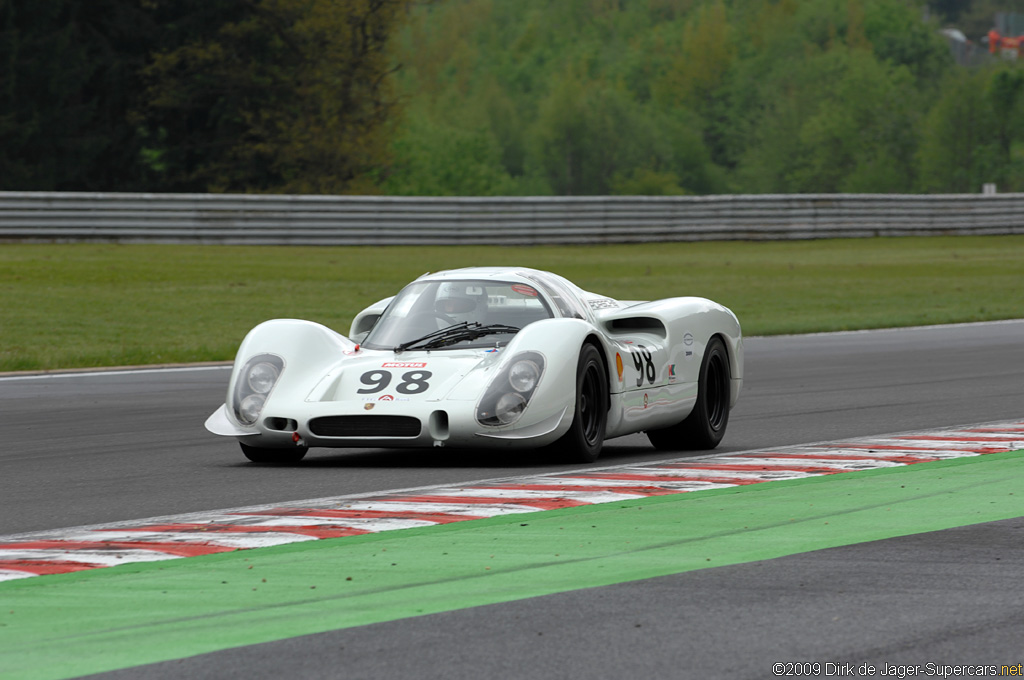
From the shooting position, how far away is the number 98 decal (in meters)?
9.30

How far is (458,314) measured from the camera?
33.7ft

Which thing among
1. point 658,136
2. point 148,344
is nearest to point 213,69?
point 148,344

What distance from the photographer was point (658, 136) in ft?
406

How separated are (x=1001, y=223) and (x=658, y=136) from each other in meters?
85.3

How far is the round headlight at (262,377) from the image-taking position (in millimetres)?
9547

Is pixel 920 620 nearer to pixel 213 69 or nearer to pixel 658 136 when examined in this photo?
pixel 213 69

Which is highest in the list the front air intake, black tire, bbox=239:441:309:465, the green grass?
the front air intake

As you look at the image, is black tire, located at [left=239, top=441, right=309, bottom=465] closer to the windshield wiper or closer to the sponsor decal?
the windshield wiper

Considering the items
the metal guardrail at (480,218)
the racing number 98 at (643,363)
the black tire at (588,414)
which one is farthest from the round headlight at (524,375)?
the metal guardrail at (480,218)

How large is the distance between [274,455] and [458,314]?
1.39 metres

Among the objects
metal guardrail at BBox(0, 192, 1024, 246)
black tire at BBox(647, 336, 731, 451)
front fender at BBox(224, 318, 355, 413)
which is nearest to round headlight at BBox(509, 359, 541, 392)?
front fender at BBox(224, 318, 355, 413)

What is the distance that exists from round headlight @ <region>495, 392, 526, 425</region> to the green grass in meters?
9.17

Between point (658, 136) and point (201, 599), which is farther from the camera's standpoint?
point (658, 136)

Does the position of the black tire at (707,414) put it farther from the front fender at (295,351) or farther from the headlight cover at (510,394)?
the front fender at (295,351)
